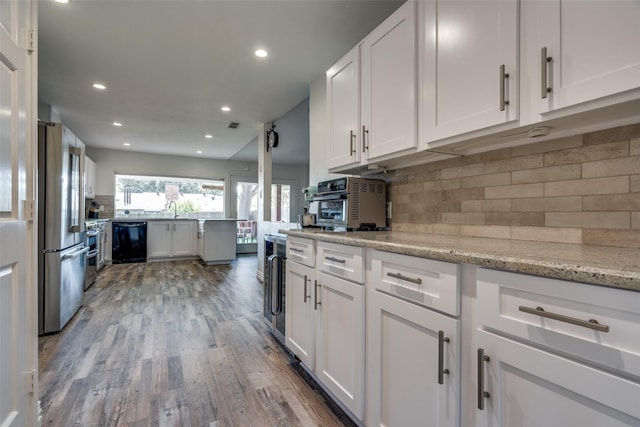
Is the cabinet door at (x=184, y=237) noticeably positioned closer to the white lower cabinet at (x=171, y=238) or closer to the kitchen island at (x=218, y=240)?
the white lower cabinet at (x=171, y=238)

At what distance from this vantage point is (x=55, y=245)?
2.72 meters

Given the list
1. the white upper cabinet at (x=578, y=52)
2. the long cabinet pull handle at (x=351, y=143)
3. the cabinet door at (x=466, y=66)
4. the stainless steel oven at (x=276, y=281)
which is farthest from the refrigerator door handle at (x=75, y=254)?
the white upper cabinet at (x=578, y=52)

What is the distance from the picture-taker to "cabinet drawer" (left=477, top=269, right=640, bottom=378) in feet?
2.00

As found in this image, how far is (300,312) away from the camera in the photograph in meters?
2.01

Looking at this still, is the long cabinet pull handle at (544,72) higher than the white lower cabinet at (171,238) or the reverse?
higher

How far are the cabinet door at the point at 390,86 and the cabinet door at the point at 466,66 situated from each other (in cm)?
7

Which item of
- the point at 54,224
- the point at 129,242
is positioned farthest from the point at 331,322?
the point at 129,242

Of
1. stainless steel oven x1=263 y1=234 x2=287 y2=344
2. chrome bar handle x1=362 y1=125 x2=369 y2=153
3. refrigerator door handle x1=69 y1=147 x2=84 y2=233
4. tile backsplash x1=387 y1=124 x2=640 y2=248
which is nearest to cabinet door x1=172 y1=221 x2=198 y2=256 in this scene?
refrigerator door handle x1=69 y1=147 x2=84 y2=233

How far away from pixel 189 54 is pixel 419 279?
2.75 metres

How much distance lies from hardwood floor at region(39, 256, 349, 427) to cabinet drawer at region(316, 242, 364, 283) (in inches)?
29.9

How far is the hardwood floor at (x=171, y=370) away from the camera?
5.21 ft

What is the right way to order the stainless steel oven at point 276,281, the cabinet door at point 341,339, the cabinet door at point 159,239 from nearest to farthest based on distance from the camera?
the cabinet door at point 341,339 < the stainless steel oven at point 276,281 < the cabinet door at point 159,239

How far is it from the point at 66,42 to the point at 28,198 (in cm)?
194

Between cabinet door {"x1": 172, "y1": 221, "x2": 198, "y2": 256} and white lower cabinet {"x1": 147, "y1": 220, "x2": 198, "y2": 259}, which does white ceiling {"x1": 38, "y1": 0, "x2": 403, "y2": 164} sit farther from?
cabinet door {"x1": 172, "y1": 221, "x2": 198, "y2": 256}
